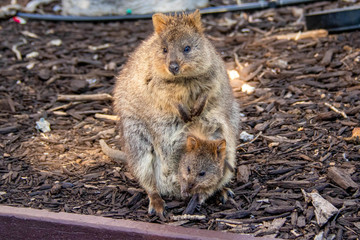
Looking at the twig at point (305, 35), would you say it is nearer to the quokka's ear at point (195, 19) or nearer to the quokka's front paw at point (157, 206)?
the quokka's ear at point (195, 19)

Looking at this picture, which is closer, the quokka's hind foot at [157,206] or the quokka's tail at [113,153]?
the quokka's hind foot at [157,206]

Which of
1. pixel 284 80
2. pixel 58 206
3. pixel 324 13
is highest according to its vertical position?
pixel 324 13

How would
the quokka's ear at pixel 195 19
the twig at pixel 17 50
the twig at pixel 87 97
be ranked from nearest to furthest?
the quokka's ear at pixel 195 19 < the twig at pixel 87 97 < the twig at pixel 17 50

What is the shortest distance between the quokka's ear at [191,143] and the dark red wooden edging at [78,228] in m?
0.97

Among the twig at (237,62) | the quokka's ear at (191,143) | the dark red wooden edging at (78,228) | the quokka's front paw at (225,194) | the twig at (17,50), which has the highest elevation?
the twig at (17,50)

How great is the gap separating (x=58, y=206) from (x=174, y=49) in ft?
6.16

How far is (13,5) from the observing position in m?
10.1

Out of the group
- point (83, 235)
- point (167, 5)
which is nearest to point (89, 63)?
point (167, 5)

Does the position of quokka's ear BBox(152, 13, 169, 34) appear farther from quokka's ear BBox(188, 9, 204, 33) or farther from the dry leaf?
the dry leaf

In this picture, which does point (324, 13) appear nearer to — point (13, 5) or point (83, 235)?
point (83, 235)

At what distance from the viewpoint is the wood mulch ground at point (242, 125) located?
15.3 feet

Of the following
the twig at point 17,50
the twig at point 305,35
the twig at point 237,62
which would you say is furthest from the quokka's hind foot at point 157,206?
the twig at point 17,50

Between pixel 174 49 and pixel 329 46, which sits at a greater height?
→ pixel 174 49

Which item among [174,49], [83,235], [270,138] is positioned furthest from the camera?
[270,138]
